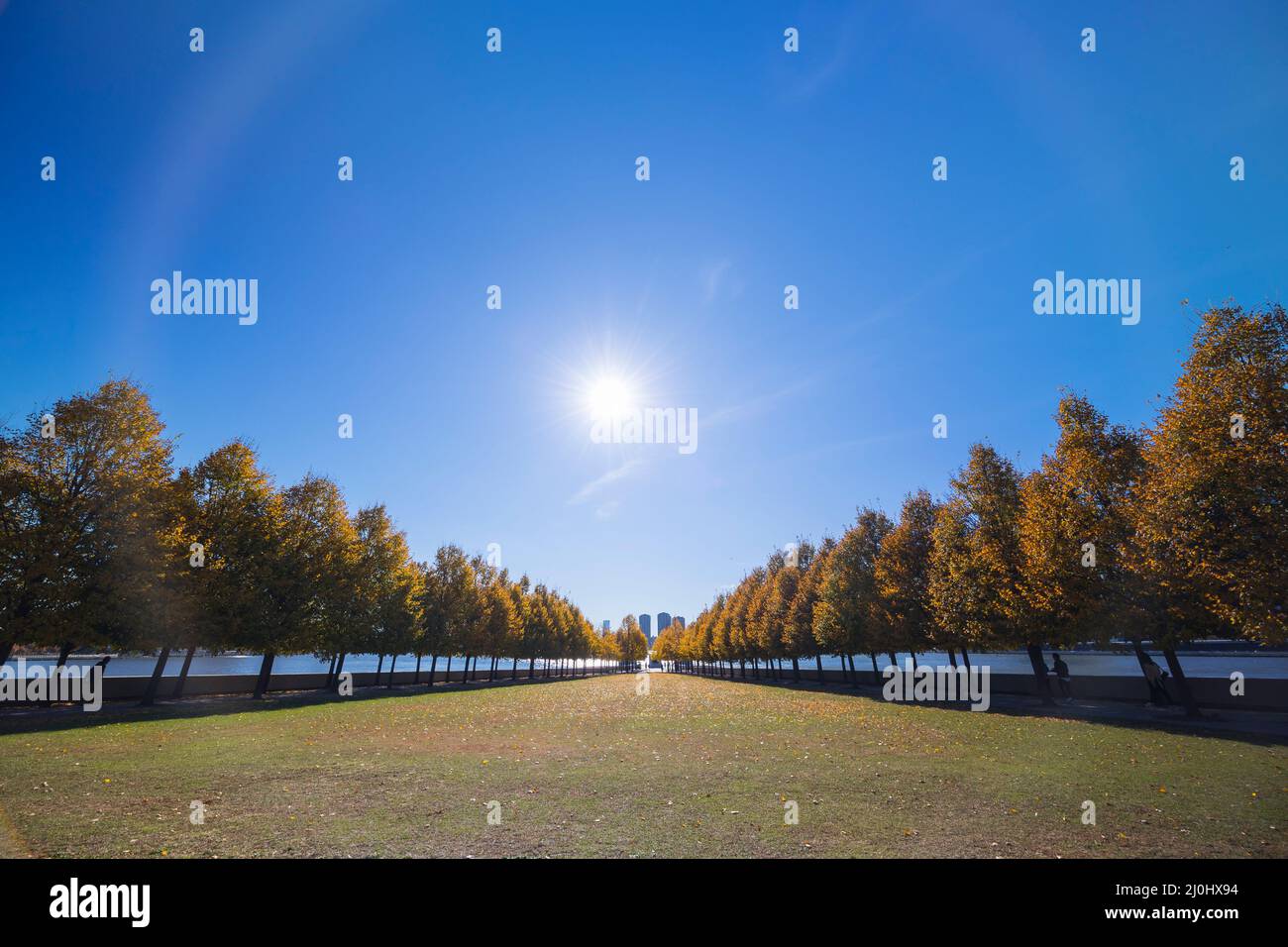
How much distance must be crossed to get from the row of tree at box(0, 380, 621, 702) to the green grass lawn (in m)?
8.74

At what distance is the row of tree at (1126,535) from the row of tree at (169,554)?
42.7 metres

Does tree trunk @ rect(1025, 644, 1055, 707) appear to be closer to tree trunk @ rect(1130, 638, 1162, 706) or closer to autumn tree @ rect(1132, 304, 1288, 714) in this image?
tree trunk @ rect(1130, 638, 1162, 706)

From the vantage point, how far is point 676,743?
20.2 m

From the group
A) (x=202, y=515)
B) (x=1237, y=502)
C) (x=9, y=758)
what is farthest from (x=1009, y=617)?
(x=202, y=515)

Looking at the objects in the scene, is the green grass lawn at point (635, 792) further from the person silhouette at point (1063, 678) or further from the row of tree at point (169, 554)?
the person silhouette at point (1063, 678)

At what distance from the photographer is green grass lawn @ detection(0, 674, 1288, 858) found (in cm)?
862

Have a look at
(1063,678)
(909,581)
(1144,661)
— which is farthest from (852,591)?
(1144,661)

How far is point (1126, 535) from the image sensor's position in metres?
28.2

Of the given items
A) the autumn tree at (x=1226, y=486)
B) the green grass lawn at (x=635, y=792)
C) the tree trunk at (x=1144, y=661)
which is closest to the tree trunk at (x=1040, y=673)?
the tree trunk at (x=1144, y=661)

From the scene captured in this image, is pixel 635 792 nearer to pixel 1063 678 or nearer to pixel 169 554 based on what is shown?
pixel 169 554

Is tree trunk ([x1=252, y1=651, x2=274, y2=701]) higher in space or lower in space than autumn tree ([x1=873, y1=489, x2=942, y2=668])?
lower

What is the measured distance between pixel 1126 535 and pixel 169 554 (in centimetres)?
4856

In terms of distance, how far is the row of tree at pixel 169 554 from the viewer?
27.9 m

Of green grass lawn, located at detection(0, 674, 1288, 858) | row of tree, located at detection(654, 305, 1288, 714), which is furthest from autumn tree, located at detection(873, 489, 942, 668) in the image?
green grass lawn, located at detection(0, 674, 1288, 858)
